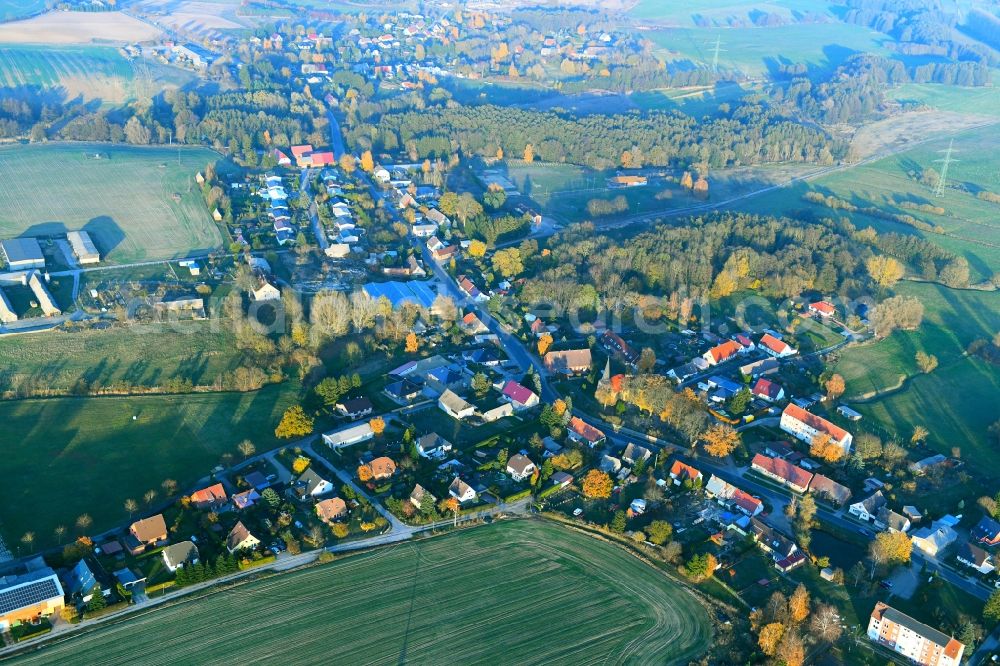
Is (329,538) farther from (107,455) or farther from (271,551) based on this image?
(107,455)

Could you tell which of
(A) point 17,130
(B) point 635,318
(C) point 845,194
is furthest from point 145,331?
(C) point 845,194

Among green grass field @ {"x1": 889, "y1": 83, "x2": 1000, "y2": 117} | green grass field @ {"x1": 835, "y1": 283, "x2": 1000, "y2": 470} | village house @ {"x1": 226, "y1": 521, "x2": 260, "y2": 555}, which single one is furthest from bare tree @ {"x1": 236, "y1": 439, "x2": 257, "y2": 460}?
green grass field @ {"x1": 889, "y1": 83, "x2": 1000, "y2": 117}

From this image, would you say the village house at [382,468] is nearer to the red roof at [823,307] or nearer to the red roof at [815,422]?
the red roof at [815,422]

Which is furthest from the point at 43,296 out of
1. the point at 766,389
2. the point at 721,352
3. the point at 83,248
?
the point at 766,389

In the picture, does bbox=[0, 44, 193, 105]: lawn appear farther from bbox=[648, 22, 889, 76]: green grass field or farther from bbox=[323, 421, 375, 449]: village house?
bbox=[648, 22, 889, 76]: green grass field

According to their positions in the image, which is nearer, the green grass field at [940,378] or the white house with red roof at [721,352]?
the green grass field at [940,378]

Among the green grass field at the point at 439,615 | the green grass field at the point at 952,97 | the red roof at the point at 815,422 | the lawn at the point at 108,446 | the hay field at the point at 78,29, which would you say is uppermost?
the hay field at the point at 78,29

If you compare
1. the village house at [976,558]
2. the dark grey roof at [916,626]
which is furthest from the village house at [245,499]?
the village house at [976,558]
